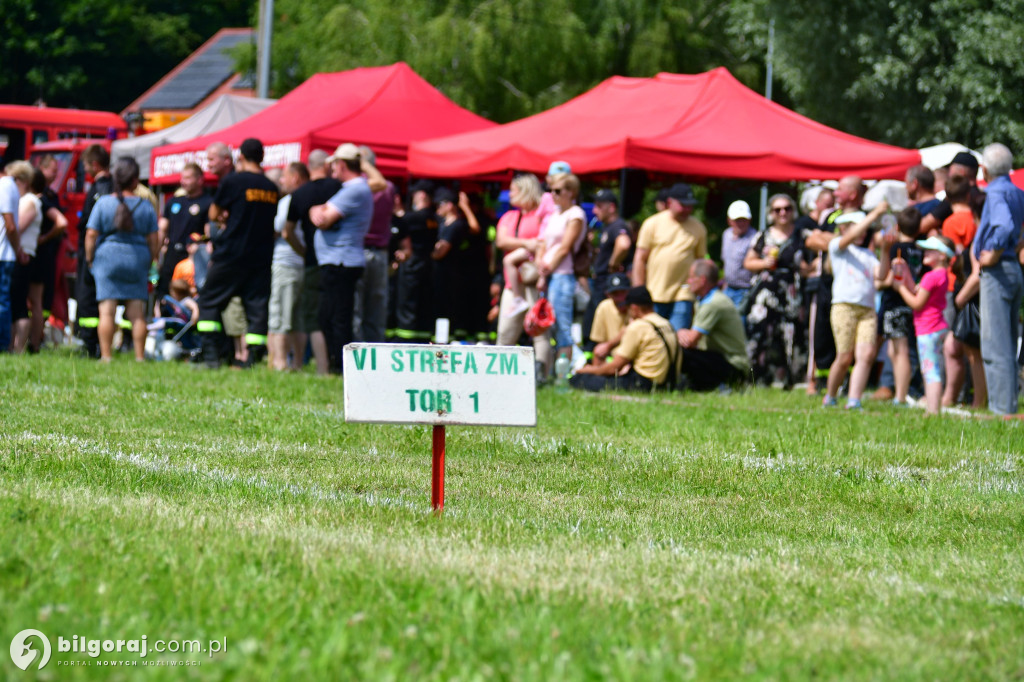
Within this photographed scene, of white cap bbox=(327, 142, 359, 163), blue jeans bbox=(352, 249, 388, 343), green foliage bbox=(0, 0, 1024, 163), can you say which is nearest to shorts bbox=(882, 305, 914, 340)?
white cap bbox=(327, 142, 359, 163)

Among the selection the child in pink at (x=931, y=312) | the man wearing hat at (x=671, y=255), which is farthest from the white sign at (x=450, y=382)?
the man wearing hat at (x=671, y=255)

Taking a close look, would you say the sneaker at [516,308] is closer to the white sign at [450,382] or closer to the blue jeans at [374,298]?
the blue jeans at [374,298]

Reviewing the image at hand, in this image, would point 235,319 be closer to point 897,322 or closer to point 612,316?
point 612,316

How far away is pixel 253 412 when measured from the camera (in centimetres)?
888

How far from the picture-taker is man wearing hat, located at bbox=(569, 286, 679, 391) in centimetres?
1211

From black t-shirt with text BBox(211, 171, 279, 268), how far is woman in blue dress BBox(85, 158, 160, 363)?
80 centimetres

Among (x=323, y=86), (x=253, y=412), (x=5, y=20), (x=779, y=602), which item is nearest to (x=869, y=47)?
(x=323, y=86)

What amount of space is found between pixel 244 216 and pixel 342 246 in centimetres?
99

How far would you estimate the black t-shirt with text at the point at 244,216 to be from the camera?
12438 mm

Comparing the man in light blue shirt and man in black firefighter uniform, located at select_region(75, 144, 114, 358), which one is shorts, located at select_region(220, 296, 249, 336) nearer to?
man in black firefighter uniform, located at select_region(75, 144, 114, 358)

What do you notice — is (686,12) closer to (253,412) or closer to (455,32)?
(455,32)

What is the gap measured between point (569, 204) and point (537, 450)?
545 cm

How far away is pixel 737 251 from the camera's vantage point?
1484 cm

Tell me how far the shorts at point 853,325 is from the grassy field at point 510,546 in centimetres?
182
